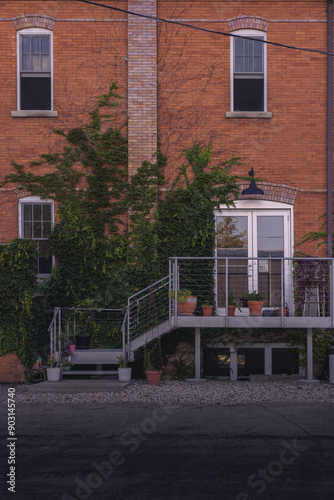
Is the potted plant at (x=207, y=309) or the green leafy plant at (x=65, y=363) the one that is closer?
the green leafy plant at (x=65, y=363)

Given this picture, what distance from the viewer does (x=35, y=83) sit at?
1332 centimetres

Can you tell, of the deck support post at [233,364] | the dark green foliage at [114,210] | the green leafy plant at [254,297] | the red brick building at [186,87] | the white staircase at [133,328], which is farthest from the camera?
the red brick building at [186,87]

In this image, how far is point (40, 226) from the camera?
13.1 m

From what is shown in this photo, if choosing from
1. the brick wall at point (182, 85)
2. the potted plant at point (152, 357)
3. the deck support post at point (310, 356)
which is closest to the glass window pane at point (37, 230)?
the brick wall at point (182, 85)

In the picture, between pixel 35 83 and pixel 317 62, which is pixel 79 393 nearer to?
pixel 35 83

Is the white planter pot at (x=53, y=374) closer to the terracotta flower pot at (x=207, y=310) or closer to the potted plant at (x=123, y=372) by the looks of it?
the potted plant at (x=123, y=372)

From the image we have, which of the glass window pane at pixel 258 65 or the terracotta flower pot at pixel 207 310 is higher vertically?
the glass window pane at pixel 258 65

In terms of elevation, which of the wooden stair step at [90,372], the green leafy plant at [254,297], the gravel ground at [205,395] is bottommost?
the gravel ground at [205,395]

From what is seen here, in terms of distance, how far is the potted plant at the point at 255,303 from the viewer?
11617 millimetres

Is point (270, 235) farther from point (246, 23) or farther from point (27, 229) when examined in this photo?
point (27, 229)

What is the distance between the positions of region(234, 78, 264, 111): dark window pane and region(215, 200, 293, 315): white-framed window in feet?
7.19

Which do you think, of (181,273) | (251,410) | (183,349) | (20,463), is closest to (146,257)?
(181,273)

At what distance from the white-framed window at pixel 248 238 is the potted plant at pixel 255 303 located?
924 millimetres

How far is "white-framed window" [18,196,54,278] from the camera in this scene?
516 inches
